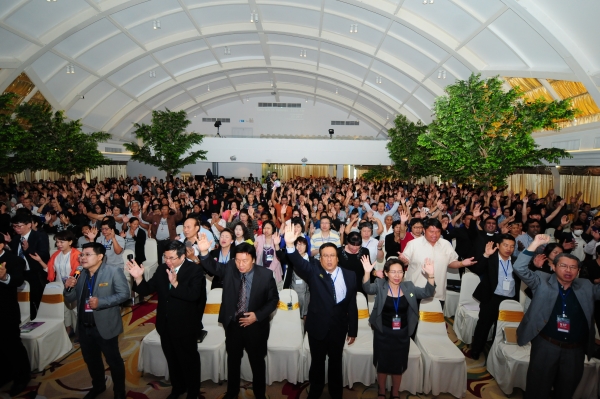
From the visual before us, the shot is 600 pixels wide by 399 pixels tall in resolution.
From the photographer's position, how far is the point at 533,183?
14.7 m

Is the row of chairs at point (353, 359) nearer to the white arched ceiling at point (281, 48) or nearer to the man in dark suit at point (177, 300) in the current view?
the man in dark suit at point (177, 300)

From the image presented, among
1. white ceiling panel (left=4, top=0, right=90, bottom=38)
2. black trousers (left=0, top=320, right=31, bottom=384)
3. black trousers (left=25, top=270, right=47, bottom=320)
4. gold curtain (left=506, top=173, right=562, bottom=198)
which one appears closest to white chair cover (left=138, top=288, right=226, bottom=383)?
black trousers (left=0, top=320, right=31, bottom=384)

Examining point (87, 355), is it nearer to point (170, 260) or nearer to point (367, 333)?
point (170, 260)

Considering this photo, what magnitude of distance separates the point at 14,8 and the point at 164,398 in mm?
15553

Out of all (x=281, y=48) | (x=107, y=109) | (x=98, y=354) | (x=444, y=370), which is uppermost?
(x=281, y=48)

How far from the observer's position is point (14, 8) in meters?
13.4

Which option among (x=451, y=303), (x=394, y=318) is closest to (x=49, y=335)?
(x=394, y=318)

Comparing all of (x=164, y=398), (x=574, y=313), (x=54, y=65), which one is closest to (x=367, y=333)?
(x=574, y=313)

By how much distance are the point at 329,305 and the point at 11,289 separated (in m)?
3.08

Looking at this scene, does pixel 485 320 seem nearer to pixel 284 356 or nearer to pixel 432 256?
pixel 432 256

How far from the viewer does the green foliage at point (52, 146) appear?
14324mm

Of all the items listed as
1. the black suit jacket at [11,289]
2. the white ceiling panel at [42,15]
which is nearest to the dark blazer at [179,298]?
the black suit jacket at [11,289]

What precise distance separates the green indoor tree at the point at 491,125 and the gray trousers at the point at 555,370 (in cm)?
683

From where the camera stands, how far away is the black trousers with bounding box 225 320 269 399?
346 cm
